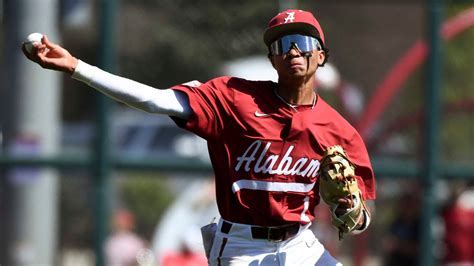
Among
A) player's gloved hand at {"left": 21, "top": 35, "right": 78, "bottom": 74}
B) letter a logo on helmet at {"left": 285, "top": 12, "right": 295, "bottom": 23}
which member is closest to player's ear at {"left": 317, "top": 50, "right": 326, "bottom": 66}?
letter a logo on helmet at {"left": 285, "top": 12, "right": 295, "bottom": 23}

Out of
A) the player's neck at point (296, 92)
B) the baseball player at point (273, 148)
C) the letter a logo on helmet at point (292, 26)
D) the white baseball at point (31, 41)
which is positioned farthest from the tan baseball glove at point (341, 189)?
the white baseball at point (31, 41)

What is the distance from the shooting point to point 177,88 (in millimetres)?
5156

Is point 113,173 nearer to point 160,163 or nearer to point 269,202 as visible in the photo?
point 160,163

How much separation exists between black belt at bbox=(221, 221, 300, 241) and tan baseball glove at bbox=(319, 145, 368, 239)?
271mm

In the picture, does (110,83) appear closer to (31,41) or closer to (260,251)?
(31,41)

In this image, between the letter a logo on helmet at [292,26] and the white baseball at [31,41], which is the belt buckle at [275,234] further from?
the white baseball at [31,41]

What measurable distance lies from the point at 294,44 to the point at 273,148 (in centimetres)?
47

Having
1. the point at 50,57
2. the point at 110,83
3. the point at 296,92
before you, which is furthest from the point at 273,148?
the point at 50,57

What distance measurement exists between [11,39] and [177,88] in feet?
13.8

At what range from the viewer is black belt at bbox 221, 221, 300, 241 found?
5234mm

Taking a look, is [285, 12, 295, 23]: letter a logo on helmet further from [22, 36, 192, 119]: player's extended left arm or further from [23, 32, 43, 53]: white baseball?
[23, 32, 43, 53]: white baseball

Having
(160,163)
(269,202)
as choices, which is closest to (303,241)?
(269,202)

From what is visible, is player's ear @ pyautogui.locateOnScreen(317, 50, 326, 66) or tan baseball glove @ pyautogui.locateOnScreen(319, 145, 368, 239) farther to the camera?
player's ear @ pyautogui.locateOnScreen(317, 50, 326, 66)

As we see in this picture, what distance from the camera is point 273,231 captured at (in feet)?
17.2
